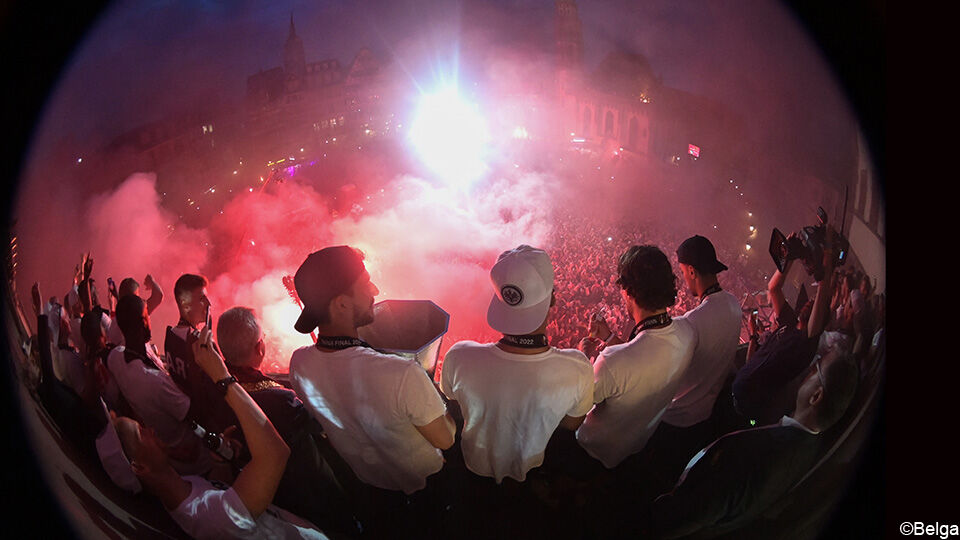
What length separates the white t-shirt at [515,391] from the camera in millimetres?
2771

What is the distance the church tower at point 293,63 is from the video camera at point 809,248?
4103 millimetres

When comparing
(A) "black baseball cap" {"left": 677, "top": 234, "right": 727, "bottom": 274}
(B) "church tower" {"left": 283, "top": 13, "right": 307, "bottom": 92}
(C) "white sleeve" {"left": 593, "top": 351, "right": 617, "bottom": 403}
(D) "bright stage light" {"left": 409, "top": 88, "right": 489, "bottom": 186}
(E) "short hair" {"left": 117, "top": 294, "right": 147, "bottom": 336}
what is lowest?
(C) "white sleeve" {"left": 593, "top": 351, "right": 617, "bottom": 403}

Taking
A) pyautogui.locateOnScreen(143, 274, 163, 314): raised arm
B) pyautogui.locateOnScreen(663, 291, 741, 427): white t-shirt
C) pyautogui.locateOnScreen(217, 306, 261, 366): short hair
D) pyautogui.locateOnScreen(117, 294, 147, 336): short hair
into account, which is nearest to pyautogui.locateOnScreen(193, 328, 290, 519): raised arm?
A: pyautogui.locateOnScreen(217, 306, 261, 366): short hair

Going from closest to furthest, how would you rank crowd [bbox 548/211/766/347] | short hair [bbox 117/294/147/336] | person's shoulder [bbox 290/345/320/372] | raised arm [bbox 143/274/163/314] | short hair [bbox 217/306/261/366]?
person's shoulder [bbox 290/345/320/372]
short hair [bbox 217/306/261/366]
short hair [bbox 117/294/147/336]
raised arm [bbox 143/274/163/314]
crowd [bbox 548/211/766/347]

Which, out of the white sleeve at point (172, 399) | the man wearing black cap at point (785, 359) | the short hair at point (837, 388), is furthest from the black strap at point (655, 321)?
the white sleeve at point (172, 399)

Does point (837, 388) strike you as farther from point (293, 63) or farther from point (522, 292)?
point (293, 63)

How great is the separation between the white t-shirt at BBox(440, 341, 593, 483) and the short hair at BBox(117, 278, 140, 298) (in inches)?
104

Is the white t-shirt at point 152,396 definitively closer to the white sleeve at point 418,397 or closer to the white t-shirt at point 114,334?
the white t-shirt at point 114,334

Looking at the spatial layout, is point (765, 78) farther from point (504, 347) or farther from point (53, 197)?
point (53, 197)

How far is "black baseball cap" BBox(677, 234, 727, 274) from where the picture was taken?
12.1 ft

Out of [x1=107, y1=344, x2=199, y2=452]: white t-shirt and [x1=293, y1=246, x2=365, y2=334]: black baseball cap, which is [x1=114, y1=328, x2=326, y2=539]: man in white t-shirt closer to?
[x1=293, y1=246, x2=365, y2=334]: black baseball cap

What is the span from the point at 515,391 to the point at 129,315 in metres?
2.85

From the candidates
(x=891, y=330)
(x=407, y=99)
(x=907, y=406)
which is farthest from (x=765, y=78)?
(x=407, y=99)

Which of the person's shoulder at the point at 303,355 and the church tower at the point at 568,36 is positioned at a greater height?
the church tower at the point at 568,36
